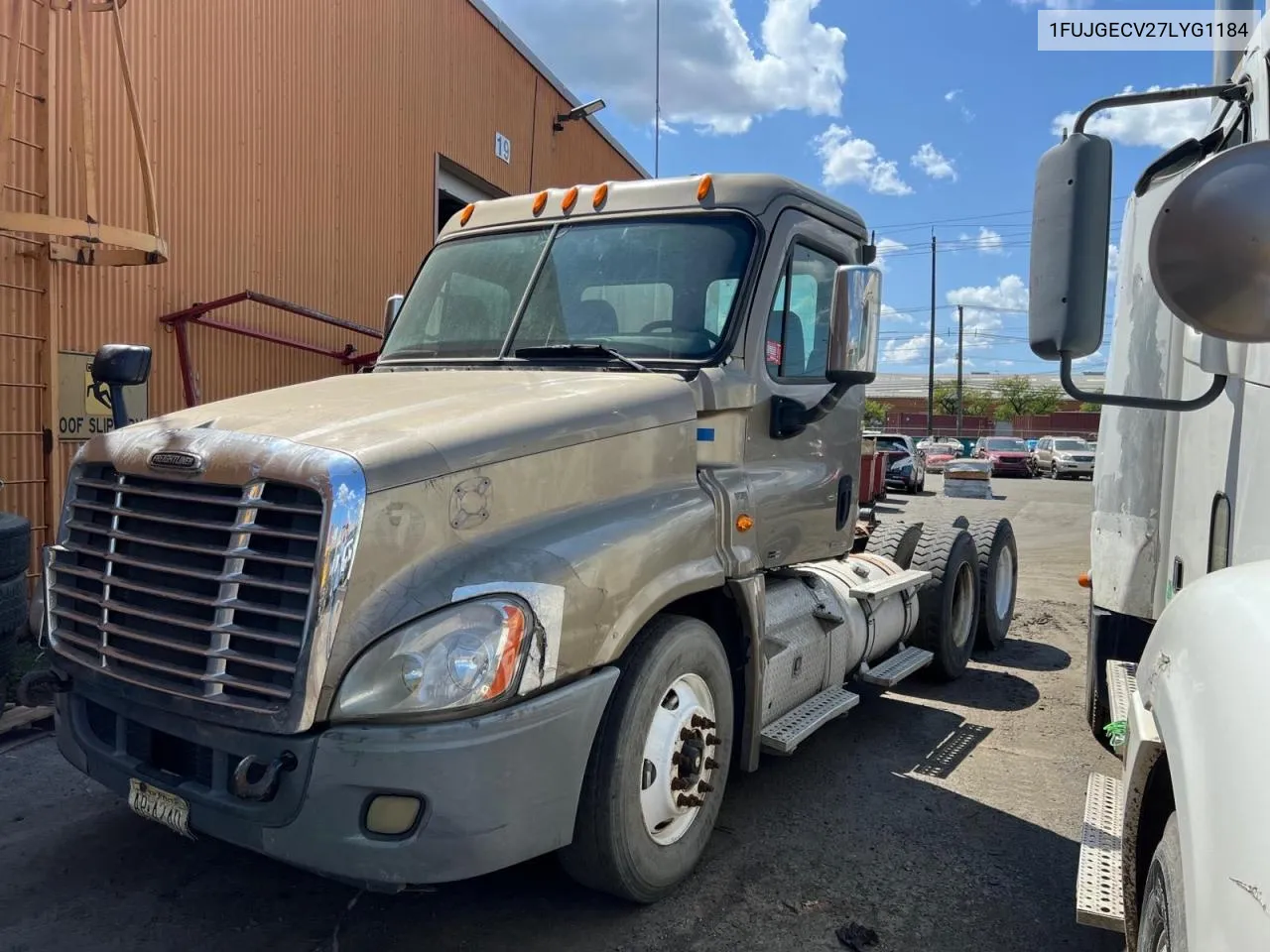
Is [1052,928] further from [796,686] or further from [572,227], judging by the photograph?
[572,227]

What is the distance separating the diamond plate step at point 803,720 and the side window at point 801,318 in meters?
1.54

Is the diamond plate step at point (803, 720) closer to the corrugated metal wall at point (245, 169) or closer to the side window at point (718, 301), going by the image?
the side window at point (718, 301)

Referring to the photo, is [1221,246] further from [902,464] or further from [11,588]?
[902,464]

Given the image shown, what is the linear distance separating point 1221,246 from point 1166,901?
1.32 m

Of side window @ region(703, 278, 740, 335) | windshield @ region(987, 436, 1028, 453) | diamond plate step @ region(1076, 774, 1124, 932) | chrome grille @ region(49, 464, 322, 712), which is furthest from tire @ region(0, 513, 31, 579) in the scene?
windshield @ region(987, 436, 1028, 453)

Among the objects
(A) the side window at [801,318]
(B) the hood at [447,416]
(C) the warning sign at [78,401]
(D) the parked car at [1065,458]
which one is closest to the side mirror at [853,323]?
(A) the side window at [801,318]

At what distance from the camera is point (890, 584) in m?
5.36

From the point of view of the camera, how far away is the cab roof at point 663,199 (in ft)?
13.0

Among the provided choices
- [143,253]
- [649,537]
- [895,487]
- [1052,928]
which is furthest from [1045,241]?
[895,487]

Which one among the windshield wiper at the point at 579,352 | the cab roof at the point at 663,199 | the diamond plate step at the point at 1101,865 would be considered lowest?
the diamond plate step at the point at 1101,865

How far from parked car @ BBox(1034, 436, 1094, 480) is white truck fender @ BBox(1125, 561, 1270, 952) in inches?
1349

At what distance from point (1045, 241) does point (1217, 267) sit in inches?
20.2

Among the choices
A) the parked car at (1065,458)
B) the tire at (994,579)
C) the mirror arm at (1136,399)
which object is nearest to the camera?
the mirror arm at (1136,399)

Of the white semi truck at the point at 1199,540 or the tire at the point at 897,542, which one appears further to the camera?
the tire at the point at 897,542
